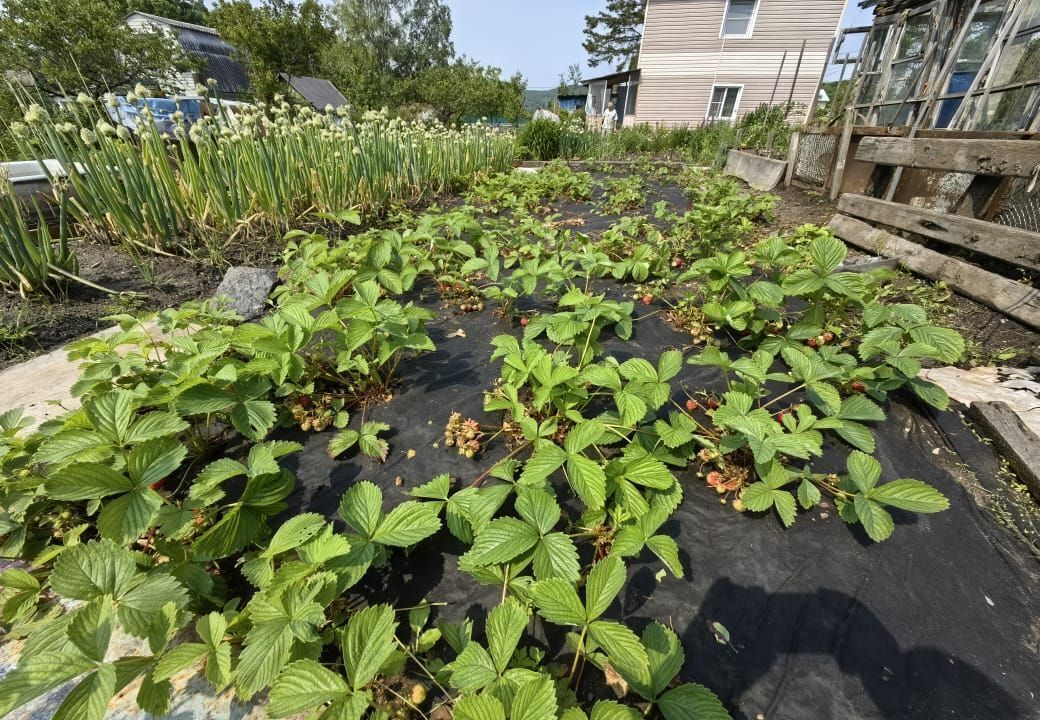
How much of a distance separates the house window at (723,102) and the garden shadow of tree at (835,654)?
16.5 metres

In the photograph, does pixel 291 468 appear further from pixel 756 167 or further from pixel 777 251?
pixel 756 167

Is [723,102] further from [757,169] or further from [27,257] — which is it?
[27,257]

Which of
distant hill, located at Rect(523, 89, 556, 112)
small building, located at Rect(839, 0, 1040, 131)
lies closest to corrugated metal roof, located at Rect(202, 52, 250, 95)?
distant hill, located at Rect(523, 89, 556, 112)

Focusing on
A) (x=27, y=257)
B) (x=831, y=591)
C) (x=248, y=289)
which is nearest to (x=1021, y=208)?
(x=831, y=591)

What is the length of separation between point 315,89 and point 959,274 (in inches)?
1017

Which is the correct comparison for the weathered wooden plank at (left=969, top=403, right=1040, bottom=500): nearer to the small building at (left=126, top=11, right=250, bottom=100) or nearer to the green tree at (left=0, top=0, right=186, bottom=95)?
the green tree at (left=0, top=0, right=186, bottom=95)

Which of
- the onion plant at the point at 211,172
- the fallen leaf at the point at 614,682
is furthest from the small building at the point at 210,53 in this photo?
the fallen leaf at the point at 614,682

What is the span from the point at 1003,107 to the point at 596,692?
879 cm

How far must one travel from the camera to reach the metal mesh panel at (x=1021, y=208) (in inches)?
122

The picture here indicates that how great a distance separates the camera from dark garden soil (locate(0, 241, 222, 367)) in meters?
2.24

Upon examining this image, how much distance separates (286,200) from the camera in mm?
3482

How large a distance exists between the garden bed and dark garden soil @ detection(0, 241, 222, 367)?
1185mm

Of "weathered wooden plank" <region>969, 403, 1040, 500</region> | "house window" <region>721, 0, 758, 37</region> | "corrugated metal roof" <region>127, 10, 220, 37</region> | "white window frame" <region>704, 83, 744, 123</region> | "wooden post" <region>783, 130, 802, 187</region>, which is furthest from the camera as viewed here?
"corrugated metal roof" <region>127, 10, 220, 37</region>

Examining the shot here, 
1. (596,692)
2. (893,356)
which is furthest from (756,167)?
(596,692)
